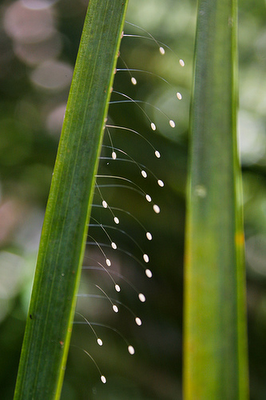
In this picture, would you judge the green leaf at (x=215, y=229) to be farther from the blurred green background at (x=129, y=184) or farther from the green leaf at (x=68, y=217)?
the blurred green background at (x=129, y=184)

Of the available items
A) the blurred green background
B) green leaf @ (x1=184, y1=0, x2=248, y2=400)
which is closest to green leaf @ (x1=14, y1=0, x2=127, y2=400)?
green leaf @ (x1=184, y1=0, x2=248, y2=400)

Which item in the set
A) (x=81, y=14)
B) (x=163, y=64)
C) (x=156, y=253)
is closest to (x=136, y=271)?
(x=156, y=253)

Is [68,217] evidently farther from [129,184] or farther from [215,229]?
[129,184]

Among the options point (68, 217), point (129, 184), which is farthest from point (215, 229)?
point (129, 184)

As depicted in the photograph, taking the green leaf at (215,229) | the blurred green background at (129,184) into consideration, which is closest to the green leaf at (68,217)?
the green leaf at (215,229)

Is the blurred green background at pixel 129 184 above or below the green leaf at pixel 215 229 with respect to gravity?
above
